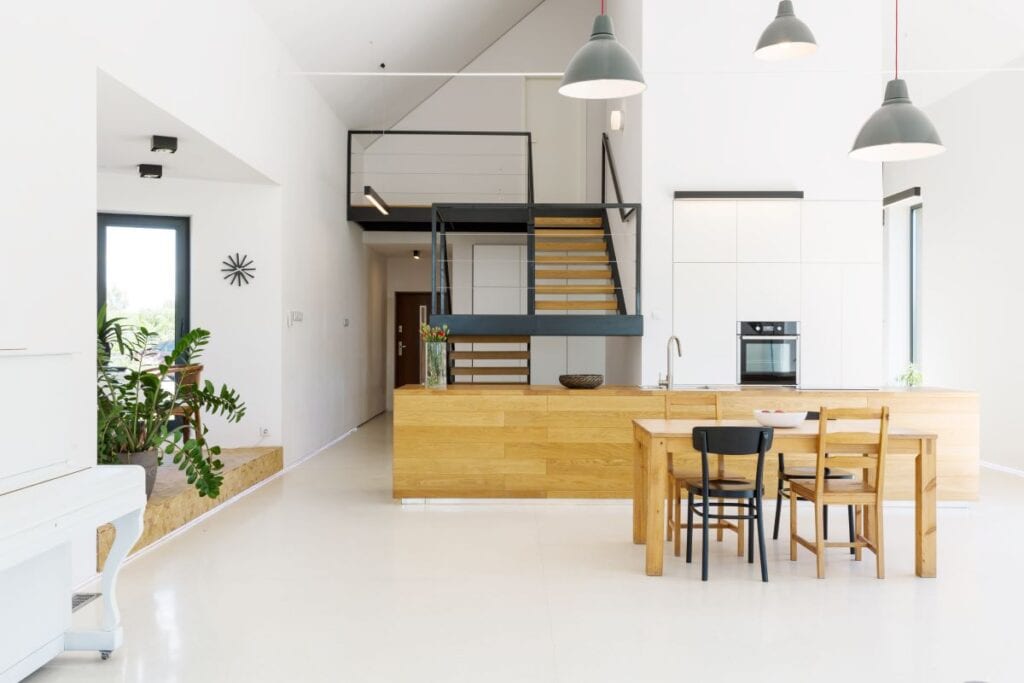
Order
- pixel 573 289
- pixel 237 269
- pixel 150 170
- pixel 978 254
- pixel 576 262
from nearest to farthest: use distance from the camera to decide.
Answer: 1. pixel 150 170
2. pixel 237 269
3. pixel 573 289
4. pixel 978 254
5. pixel 576 262

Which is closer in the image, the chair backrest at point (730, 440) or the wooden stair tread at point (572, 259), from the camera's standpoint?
the chair backrest at point (730, 440)

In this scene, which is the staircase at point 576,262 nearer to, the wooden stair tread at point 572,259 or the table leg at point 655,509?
the wooden stair tread at point 572,259

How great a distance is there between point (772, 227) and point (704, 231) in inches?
24.4

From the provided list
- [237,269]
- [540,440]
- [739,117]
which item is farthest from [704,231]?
[237,269]

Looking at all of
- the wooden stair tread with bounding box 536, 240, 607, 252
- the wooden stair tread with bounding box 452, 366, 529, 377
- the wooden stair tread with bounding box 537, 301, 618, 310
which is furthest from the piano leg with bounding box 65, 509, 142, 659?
the wooden stair tread with bounding box 536, 240, 607, 252

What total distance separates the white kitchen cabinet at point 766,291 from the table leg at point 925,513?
117 inches

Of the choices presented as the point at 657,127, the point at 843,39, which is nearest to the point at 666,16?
the point at 657,127

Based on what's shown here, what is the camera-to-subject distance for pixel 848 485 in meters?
4.57

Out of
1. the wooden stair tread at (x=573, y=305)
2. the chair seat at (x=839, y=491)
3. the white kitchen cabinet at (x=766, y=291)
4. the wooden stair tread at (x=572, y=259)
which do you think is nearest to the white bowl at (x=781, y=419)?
the chair seat at (x=839, y=491)

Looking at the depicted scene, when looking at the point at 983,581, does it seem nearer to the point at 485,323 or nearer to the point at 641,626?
the point at 641,626

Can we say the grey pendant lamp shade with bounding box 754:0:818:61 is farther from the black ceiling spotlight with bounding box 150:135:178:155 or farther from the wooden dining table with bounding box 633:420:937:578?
the black ceiling spotlight with bounding box 150:135:178:155

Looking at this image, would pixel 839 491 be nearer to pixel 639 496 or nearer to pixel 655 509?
pixel 655 509

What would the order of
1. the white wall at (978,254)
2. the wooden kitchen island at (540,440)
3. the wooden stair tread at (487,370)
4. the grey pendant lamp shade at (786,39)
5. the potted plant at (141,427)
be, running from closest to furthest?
the grey pendant lamp shade at (786,39)
the potted plant at (141,427)
the wooden kitchen island at (540,440)
the white wall at (978,254)
the wooden stair tread at (487,370)

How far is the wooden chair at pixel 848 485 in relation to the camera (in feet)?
14.1
